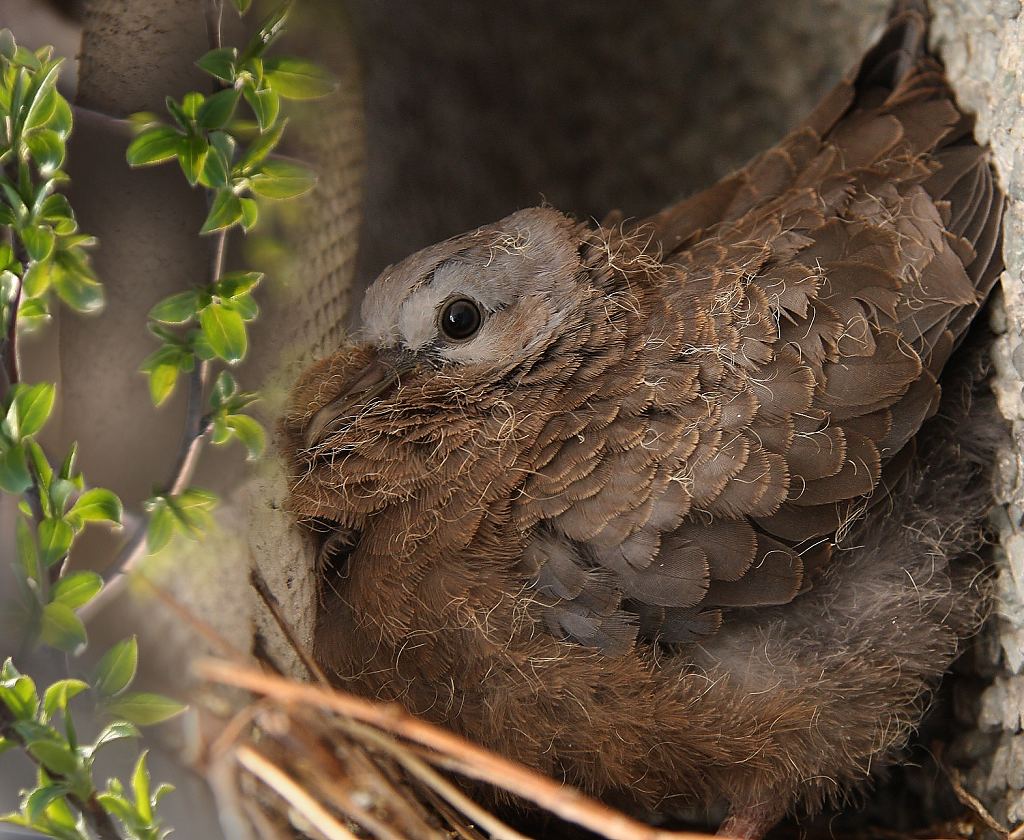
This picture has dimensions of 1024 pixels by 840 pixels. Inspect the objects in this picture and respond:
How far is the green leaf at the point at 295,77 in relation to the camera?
2.26 feet

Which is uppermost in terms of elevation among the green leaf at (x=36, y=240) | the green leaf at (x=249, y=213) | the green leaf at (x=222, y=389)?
the green leaf at (x=249, y=213)

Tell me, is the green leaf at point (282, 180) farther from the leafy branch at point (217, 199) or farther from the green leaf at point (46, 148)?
the green leaf at point (46, 148)

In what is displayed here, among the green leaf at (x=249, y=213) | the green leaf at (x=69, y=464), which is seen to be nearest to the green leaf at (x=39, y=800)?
the green leaf at (x=69, y=464)

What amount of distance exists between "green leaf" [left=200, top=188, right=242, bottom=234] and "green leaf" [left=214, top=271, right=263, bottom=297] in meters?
0.04

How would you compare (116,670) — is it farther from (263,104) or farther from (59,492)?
(263,104)

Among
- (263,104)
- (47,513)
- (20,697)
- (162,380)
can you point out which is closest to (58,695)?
(20,697)

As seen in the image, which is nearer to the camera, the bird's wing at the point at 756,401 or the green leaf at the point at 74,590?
the green leaf at the point at 74,590

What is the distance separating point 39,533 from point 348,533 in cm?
26

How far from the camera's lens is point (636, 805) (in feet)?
2.95

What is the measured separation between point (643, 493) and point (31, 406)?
19.0 inches

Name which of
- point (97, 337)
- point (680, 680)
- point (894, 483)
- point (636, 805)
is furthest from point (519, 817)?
point (97, 337)

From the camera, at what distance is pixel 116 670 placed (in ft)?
2.26

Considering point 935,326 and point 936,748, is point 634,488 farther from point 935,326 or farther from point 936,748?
point 936,748

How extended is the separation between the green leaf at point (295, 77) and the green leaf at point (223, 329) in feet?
0.56
